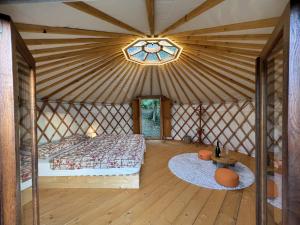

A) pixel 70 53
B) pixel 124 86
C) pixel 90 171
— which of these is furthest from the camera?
pixel 124 86

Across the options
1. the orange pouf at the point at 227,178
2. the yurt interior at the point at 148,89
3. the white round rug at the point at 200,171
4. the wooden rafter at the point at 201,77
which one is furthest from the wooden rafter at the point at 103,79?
the orange pouf at the point at 227,178

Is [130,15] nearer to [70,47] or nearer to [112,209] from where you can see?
[70,47]

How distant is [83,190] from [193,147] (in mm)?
3464

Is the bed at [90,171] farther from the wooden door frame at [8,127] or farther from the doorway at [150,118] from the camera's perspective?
the doorway at [150,118]

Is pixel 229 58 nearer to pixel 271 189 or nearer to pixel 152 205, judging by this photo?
pixel 271 189

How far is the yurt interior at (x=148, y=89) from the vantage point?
0.69 meters

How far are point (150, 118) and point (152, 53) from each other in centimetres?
348

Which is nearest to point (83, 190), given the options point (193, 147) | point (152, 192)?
point (152, 192)

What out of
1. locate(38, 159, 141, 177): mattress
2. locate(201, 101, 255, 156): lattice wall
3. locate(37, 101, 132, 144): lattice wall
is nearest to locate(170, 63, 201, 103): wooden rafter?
locate(201, 101, 255, 156): lattice wall

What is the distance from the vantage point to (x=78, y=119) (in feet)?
16.0

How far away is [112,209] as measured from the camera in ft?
6.63

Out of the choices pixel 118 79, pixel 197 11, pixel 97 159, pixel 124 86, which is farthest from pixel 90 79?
pixel 197 11

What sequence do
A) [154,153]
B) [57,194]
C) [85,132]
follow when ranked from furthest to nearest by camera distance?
[85,132], [154,153], [57,194]

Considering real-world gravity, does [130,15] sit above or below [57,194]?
above
